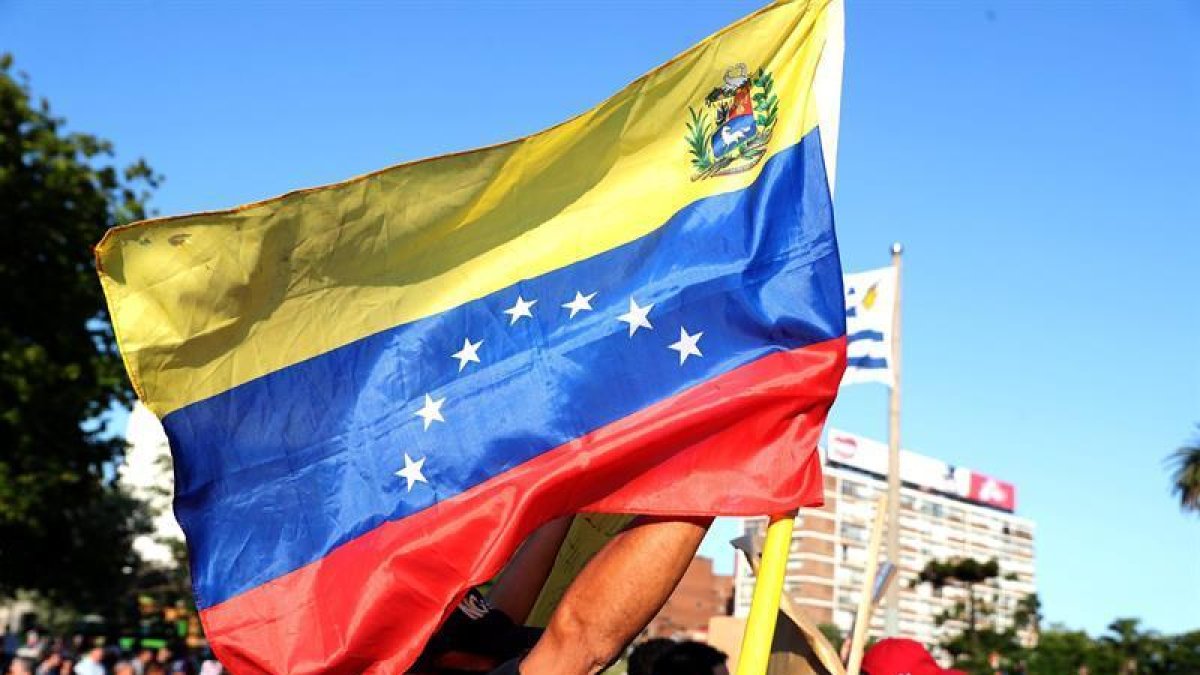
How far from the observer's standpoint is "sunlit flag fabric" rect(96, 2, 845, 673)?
12.5 feet

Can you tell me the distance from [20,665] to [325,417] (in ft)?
42.0

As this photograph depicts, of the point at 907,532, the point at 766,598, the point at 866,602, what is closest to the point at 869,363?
the point at 866,602

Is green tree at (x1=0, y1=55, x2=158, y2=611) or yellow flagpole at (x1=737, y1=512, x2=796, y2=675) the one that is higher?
green tree at (x1=0, y1=55, x2=158, y2=611)

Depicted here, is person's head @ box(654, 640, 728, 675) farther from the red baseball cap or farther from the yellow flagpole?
the red baseball cap

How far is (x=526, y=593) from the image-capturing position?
178 inches

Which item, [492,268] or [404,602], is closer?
[404,602]

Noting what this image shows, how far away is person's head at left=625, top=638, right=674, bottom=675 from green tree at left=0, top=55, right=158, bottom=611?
912 inches

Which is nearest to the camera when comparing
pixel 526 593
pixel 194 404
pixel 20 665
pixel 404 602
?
pixel 404 602

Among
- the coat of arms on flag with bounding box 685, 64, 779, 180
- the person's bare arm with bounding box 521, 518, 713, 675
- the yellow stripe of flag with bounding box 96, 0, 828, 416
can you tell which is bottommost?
the person's bare arm with bounding box 521, 518, 713, 675

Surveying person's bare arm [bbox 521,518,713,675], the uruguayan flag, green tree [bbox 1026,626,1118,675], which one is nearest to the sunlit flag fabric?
person's bare arm [bbox 521,518,713,675]

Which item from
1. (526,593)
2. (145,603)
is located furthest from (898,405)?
(145,603)

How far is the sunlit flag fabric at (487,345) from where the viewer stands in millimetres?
3805

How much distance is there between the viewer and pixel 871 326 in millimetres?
18875

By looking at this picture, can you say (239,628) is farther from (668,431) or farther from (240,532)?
(668,431)
